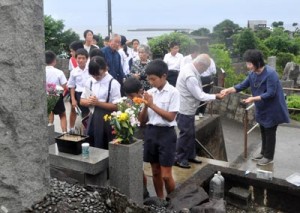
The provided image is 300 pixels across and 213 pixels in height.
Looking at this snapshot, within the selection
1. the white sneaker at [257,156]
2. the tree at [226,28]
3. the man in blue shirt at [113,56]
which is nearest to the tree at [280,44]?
the tree at [226,28]

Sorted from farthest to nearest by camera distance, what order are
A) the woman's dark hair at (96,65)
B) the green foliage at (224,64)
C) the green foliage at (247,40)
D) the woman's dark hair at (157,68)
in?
the green foliage at (247,40) < the green foliage at (224,64) < the woman's dark hair at (96,65) < the woman's dark hair at (157,68)

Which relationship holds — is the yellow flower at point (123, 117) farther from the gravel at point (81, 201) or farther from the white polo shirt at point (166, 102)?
the gravel at point (81, 201)

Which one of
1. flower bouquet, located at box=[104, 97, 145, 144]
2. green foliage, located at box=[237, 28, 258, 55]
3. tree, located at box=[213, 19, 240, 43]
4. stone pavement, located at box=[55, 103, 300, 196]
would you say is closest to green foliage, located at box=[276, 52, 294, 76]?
green foliage, located at box=[237, 28, 258, 55]

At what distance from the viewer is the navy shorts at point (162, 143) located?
4.60 m

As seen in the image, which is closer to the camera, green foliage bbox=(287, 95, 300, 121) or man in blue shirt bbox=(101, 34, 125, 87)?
man in blue shirt bbox=(101, 34, 125, 87)

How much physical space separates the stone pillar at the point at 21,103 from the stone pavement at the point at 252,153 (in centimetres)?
245

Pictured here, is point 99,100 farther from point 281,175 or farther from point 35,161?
point 281,175

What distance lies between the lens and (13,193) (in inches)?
120

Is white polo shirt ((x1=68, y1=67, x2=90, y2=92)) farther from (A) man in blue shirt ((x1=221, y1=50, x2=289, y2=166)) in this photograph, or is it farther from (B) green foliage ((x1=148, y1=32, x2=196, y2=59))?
(B) green foliage ((x1=148, y1=32, x2=196, y2=59))

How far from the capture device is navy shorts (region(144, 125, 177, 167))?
4.60m

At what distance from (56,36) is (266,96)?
10.8m

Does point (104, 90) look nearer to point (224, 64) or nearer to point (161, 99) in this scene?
point (161, 99)

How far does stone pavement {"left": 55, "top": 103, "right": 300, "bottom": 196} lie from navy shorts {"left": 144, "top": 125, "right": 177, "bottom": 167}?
0.84m

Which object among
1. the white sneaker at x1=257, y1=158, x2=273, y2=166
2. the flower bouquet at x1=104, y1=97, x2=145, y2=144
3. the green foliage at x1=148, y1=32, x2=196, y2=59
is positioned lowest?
the white sneaker at x1=257, y1=158, x2=273, y2=166
